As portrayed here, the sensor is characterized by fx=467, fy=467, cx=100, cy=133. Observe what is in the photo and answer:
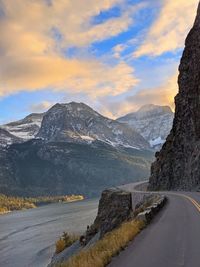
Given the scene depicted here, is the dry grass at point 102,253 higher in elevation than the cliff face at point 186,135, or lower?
lower

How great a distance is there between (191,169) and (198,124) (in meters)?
7.57

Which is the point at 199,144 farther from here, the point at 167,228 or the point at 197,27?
the point at 167,228

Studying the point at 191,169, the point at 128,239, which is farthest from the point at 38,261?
the point at 128,239

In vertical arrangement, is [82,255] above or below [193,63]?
below

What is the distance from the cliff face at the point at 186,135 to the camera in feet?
256

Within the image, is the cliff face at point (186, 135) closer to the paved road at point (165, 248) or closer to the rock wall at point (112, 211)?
the rock wall at point (112, 211)

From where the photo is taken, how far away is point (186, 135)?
3386 inches

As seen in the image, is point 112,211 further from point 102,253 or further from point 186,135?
point 186,135

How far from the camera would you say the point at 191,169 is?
254 feet

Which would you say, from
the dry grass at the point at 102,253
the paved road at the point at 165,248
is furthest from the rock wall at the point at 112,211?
the dry grass at the point at 102,253

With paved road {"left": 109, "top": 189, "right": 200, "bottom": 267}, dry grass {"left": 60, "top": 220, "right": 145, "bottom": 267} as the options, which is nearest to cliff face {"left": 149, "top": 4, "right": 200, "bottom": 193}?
paved road {"left": 109, "top": 189, "right": 200, "bottom": 267}

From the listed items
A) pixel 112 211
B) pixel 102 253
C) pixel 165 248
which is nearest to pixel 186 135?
pixel 112 211

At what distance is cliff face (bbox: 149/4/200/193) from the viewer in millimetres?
78125

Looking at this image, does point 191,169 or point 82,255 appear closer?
point 82,255
